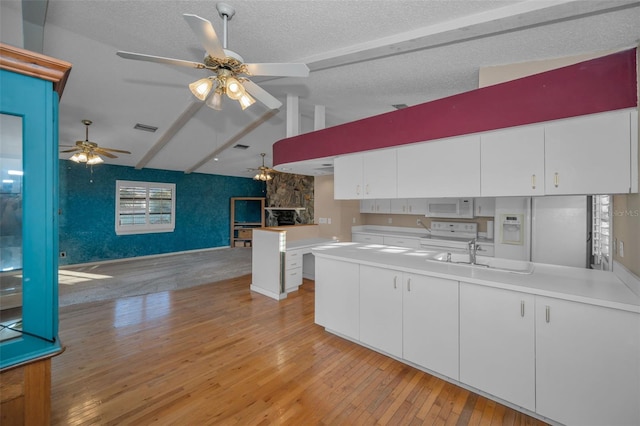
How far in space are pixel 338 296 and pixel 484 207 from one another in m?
3.31

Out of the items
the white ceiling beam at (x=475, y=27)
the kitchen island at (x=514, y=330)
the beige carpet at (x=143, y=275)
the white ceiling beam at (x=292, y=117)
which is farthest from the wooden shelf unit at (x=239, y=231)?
the white ceiling beam at (x=475, y=27)

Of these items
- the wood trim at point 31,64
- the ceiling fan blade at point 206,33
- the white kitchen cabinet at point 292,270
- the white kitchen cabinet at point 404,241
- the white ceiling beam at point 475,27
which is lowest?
the white kitchen cabinet at point 292,270

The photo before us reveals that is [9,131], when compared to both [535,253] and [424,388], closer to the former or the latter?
[424,388]

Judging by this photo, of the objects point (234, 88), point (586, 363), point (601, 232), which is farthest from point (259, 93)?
point (601, 232)

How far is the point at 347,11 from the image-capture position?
75.9 inches

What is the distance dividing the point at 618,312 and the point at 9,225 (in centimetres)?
317

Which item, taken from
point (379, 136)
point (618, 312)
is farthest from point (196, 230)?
point (618, 312)

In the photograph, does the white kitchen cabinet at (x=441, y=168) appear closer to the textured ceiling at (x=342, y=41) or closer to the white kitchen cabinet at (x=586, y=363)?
the textured ceiling at (x=342, y=41)

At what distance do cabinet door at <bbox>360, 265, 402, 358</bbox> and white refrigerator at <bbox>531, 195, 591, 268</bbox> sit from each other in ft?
8.12

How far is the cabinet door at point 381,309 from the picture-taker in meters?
2.46

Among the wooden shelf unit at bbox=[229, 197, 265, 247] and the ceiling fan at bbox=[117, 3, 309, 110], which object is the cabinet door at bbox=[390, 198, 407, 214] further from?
the wooden shelf unit at bbox=[229, 197, 265, 247]

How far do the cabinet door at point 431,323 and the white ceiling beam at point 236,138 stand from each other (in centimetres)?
404

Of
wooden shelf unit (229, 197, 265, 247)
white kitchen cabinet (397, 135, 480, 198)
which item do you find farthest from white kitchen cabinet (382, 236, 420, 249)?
wooden shelf unit (229, 197, 265, 247)

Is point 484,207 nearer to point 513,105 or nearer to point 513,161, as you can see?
point 513,161
